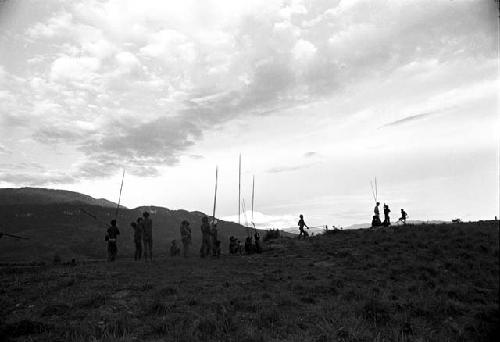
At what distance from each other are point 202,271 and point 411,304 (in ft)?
34.2

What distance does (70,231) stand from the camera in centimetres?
11819

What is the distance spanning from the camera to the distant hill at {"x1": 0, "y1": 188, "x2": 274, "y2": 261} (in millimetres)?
89312

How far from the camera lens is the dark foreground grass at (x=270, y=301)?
991 cm

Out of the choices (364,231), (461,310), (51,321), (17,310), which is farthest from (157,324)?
(364,231)

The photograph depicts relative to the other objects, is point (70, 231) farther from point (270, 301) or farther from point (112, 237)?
point (270, 301)

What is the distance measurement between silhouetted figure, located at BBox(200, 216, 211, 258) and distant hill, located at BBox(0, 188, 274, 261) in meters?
47.3

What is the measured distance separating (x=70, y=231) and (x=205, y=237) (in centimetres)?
10562

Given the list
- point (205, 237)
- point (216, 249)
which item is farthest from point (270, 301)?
point (216, 249)

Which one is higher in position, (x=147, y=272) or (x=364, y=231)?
(x=364, y=231)

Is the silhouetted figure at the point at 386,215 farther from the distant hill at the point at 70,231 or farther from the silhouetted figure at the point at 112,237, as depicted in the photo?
the distant hill at the point at 70,231

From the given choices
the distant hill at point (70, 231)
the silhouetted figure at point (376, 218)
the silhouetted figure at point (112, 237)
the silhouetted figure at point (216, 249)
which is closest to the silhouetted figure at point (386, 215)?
the silhouetted figure at point (376, 218)

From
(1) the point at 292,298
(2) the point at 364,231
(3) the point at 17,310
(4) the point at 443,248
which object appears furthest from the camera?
(2) the point at 364,231

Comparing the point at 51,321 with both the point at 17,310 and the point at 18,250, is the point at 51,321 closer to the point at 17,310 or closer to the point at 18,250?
the point at 17,310

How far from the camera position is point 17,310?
39.4 feet
